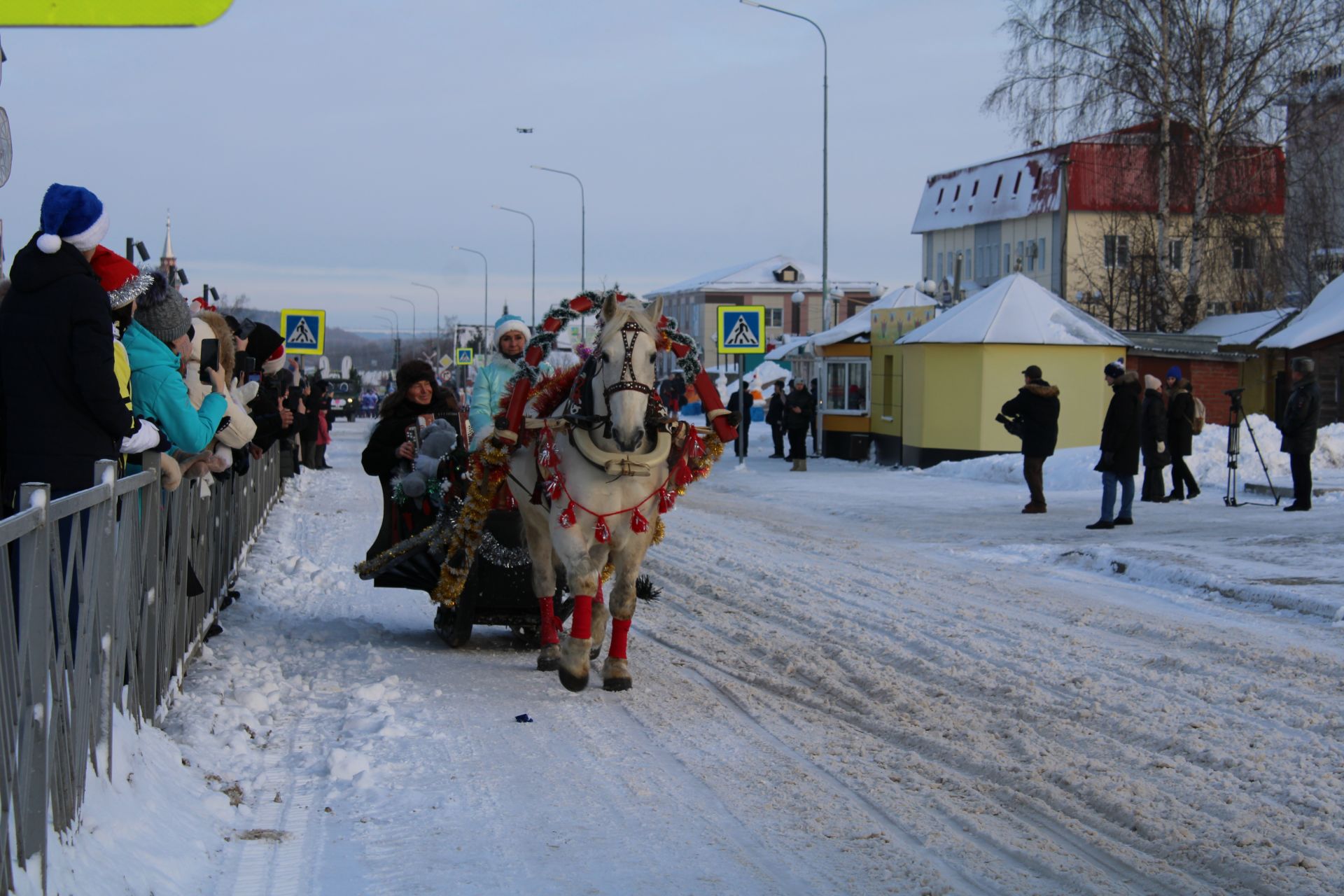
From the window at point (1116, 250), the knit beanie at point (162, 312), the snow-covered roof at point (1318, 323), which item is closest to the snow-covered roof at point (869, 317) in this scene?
the snow-covered roof at point (1318, 323)

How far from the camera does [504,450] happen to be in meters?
8.85

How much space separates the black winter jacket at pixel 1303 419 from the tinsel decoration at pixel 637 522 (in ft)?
39.0

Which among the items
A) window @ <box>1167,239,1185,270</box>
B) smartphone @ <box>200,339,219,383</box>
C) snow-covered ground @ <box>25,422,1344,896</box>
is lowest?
snow-covered ground @ <box>25,422,1344,896</box>

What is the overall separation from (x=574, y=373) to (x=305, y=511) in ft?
40.9

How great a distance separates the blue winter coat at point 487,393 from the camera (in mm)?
9523

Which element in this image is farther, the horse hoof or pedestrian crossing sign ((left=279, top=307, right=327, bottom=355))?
pedestrian crossing sign ((left=279, top=307, right=327, bottom=355))

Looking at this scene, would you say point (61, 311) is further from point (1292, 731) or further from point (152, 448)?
point (1292, 731)

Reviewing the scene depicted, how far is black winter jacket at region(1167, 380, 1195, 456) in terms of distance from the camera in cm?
1928

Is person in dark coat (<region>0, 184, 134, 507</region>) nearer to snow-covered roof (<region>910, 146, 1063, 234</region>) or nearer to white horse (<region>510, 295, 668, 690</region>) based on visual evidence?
white horse (<region>510, 295, 668, 690</region>)

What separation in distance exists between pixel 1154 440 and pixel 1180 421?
1.81 feet

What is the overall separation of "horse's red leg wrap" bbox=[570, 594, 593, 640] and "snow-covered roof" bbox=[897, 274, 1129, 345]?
68.9ft

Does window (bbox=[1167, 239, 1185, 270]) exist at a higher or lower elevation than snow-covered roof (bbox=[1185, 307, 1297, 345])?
higher

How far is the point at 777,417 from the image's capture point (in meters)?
34.6

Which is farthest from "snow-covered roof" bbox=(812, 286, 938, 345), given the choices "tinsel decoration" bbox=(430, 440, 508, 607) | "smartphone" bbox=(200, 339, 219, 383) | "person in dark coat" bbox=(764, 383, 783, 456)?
"smartphone" bbox=(200, 339, 219, 383)
